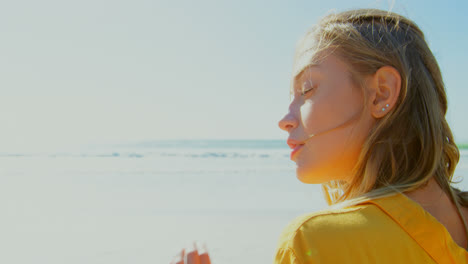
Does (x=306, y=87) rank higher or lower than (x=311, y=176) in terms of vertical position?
higher

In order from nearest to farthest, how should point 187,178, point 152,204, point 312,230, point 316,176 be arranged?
point 312,230
point 316,176
point 152,204
point 187,178

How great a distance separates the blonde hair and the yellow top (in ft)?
0.32

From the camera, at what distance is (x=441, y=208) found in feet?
3.66

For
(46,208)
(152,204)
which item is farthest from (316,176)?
(46,208)

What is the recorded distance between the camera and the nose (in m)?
1.33

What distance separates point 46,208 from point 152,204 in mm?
1639

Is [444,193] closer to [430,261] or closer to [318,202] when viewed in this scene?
[430,261]

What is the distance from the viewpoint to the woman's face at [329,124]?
1208 mm

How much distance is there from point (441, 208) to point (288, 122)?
1.69 ft

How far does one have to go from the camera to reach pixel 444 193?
119 cm

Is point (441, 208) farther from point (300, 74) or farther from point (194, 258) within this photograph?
point (194, 258)

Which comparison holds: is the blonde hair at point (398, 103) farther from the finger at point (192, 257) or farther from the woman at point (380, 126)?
the finger at point (192, 257)

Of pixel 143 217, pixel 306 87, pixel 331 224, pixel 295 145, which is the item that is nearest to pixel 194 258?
pixel 331 224

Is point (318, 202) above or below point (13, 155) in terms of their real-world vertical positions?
below
